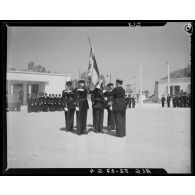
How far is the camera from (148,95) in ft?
15.6

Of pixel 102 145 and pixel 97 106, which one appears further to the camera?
pixel 97 106

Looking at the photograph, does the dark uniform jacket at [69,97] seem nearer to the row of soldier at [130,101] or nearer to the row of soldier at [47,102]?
the row of soldier at [47,102]

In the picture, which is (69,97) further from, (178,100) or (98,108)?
(178,100)

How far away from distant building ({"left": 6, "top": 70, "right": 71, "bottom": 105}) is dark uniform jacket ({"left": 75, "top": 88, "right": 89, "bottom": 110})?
11.9 inches

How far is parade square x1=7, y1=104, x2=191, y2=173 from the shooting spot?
4078 mm

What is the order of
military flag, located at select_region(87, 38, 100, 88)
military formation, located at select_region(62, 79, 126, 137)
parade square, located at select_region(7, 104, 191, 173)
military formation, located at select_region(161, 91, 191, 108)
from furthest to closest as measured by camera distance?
military formation, located at select_region(62, 79, 126, 137)
military flag, located at select_region(87, 38, 100, 88)
military formation, located at select_region(161, 91, 191, 108)
parade square, located at select_region(7, 104, 191, 173)

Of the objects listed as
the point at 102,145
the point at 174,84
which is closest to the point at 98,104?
the point at 102,145

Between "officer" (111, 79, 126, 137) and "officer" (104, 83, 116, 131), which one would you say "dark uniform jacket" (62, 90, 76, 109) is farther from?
"officer" (111, 79, 126, 137)

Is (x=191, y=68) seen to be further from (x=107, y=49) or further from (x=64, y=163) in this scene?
(x=64, y=163)

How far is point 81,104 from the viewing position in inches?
183

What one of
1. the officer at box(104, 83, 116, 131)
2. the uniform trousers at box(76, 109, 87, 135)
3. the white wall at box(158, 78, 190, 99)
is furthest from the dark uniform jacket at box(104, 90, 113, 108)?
the white wall at box(158, 78, 190, 99)

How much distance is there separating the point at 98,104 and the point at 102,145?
0.78 m

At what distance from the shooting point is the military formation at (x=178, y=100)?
418 cm

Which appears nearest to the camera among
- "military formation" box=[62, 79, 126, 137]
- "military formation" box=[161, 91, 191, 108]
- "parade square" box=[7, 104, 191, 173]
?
"parade square" box=[7, 104, 191, 173]
